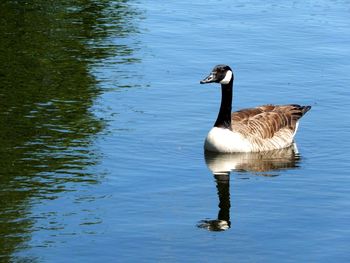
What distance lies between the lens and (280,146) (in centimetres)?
2052

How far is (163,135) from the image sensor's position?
784 inches

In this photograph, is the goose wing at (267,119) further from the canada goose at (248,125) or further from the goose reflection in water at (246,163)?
the goose reflection in water at (246,163)

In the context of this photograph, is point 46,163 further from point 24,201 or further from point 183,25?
point 183,25

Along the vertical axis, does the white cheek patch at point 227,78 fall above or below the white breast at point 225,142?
above

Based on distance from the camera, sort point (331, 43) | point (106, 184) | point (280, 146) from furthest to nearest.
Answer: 1. point (331, 43)
2. point (280, 146)
3. point (106, 184)

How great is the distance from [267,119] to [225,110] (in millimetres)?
1112

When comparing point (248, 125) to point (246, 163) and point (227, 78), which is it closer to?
point (227, 78)

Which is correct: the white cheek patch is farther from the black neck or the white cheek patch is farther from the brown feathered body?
the brown feathered body

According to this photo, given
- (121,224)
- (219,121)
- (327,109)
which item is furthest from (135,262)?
(327,109)

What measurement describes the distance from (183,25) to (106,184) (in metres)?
11.9

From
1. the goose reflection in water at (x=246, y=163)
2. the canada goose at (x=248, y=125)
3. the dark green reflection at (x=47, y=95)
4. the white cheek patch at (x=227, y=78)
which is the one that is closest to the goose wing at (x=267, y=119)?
the canada goose at (x=248, y=125)

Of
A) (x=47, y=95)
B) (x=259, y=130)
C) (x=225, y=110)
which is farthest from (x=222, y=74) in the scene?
(x=47, y=95)

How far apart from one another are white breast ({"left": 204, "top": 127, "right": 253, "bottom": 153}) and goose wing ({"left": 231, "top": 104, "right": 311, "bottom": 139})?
30 cm

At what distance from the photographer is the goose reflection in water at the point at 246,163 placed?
58.4 ft
